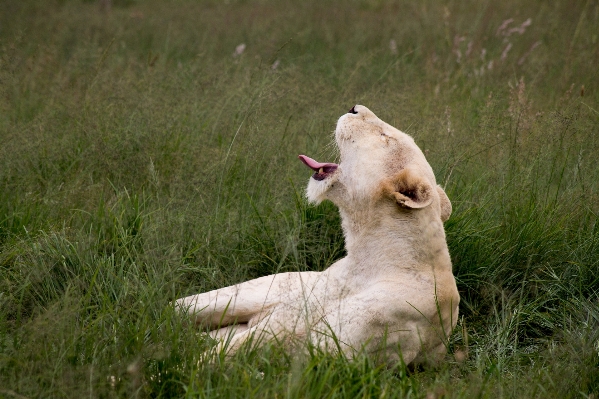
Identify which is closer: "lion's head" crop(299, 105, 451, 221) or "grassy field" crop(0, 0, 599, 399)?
"grassy field" crop(0, 0, 599, 399)

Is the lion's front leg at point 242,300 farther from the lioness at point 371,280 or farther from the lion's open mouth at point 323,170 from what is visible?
the lion's open mouth at point 323,170

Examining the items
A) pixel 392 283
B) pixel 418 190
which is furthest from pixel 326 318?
pixel 418 190

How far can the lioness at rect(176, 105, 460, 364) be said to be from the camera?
3641mm

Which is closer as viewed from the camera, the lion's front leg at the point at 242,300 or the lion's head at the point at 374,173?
the lion's head at the point at 374,173

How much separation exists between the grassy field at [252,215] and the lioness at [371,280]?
0.55 feet

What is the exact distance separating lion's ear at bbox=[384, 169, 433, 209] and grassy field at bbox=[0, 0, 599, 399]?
1.81 feet

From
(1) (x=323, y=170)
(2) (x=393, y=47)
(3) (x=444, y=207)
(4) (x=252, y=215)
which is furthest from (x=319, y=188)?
(2) (x=393, y=47)

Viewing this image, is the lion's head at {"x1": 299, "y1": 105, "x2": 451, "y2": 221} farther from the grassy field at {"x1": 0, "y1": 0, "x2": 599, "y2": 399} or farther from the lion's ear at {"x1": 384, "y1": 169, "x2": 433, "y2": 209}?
the grassy field at {"x1": 0, "y1": 0, "x2": 599, "y2": 399}

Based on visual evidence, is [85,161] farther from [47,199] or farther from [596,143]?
[596,143]

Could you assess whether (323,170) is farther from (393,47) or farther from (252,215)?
(393,47)

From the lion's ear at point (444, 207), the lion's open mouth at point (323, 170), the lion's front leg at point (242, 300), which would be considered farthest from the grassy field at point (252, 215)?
the lion's ear at point (444, 207)

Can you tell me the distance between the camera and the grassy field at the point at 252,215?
329 centimetres

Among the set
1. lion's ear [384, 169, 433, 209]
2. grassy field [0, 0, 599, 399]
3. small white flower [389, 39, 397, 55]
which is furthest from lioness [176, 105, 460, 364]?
→ small white flower [389, 39, 397, 55]

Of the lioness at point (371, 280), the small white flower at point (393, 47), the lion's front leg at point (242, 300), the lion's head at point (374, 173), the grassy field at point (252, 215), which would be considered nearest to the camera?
the grassy field at point (252, 215)
